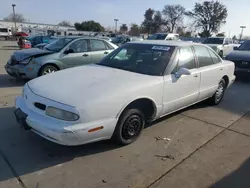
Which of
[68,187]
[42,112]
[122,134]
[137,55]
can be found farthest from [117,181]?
[137,55]

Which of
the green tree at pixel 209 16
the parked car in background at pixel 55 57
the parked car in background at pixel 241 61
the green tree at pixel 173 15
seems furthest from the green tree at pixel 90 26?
the parked car in background at pixel 55 57

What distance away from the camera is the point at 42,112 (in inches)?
119

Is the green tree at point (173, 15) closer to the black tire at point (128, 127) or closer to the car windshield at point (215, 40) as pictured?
the car windshield at point (215, 40)

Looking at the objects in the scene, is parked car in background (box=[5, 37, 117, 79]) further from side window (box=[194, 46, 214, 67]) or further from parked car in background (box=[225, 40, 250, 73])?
parked car in background (box=[225, 40, 250, 73])

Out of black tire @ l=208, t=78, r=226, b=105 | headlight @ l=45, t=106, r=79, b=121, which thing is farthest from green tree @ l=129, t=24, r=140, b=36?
headlight @ l=45, t=106, r=79, b=121

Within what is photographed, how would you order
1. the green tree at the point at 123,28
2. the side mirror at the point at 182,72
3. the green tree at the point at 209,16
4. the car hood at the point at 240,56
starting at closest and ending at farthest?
the side mirror at the point at 182,72
the car hood at the point at 240,56
the green tree at the point at 209,16
the green tree at the point at 123,28

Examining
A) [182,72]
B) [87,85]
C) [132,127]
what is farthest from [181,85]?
[87,85]

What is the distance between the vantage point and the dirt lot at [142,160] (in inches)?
108

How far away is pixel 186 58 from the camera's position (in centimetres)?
433

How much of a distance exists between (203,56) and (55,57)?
4.38m

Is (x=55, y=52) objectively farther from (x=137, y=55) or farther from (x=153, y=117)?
(x=153, y=117)

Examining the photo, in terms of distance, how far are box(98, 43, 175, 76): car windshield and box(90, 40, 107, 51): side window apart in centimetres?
348

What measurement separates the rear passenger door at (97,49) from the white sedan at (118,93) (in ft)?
10.7

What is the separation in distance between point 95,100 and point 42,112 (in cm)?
72
